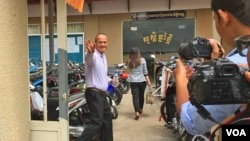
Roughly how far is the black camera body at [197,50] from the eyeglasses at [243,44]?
1.11 ft

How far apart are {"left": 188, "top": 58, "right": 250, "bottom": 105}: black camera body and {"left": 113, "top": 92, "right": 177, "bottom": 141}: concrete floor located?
439 cm

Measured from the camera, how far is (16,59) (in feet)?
8.51

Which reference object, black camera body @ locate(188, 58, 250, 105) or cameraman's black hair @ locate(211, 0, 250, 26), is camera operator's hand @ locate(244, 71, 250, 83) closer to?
black camera body @ locate(188, 58, 250, 105)

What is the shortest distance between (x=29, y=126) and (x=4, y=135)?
0.39 metres

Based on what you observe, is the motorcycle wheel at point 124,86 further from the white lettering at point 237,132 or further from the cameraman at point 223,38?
the white lettering at point 237,132

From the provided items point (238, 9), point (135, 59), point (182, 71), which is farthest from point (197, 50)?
point (135, 59)

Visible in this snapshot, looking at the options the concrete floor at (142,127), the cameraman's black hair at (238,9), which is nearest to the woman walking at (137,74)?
the concrete floor at (142,127)

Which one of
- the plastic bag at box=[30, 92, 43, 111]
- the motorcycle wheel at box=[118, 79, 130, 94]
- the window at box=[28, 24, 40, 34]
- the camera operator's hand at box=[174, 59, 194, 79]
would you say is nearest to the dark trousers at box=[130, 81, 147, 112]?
the motorcycle wheel at box=[118, 79, 130, 94]

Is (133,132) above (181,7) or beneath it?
beneath

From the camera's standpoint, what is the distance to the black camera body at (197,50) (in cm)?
156

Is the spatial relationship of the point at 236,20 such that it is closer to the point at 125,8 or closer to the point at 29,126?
the point at 29,126

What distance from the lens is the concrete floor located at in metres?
5.71

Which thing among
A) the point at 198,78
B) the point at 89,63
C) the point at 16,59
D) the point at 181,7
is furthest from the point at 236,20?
the point at 181,7

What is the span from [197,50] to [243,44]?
0.37 metres
